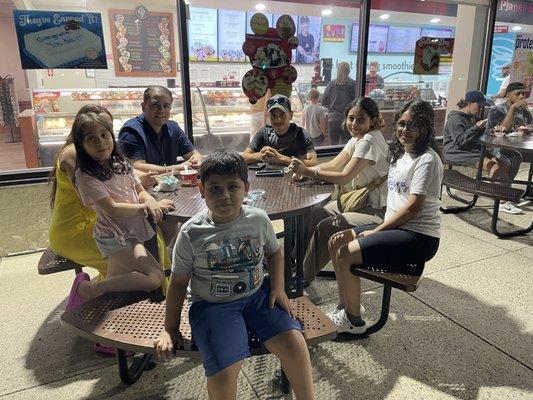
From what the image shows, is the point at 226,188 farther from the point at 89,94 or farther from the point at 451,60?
the point at 451,60

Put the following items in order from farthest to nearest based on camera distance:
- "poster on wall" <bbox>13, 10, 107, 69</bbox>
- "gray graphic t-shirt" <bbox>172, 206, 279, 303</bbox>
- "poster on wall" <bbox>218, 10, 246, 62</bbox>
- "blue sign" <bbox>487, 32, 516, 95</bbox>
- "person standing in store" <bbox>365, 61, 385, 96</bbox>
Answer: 1. "blue sign" <bbox>487, 32, 516, 95</bbox>
2. "person standing in store" <bbox>365, 61, 385, 96</bbox>
3. "poster on wall" <bbox>218, 10, 246, 62</bbox>
4. "poster on wall" <bbox>13, 10, 107, 69</bbox>
5. "gray graphic t-shirt" <bbox>172, 206, 279, 303</bbox>

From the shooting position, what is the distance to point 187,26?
12.7ft

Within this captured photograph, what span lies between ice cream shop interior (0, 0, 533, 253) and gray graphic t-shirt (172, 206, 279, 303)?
2.58 metres

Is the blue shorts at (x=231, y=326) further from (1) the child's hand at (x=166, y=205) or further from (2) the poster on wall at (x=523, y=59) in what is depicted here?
(2) the poster on wall at (x=523, y=59)

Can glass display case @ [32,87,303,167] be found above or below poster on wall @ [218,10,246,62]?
below

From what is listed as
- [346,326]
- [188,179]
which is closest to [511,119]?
[346,326]

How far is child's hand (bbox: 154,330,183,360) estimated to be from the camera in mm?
1547

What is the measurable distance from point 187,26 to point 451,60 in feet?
12.5

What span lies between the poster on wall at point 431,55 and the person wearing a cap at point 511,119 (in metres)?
1.00

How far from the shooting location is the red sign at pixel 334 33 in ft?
16.9

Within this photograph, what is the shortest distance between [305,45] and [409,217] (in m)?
3.56

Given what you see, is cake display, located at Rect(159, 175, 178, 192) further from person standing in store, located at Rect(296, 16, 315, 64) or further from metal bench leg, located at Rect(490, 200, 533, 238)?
person standing in store, located at Rect(296, 16, 315, 64)

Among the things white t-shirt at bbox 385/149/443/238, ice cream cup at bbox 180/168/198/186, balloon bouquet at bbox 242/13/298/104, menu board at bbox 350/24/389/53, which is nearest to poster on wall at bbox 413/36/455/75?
menu board at bbox 350/24/389/53

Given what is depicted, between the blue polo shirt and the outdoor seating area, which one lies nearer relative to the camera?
the outdoor seating area
